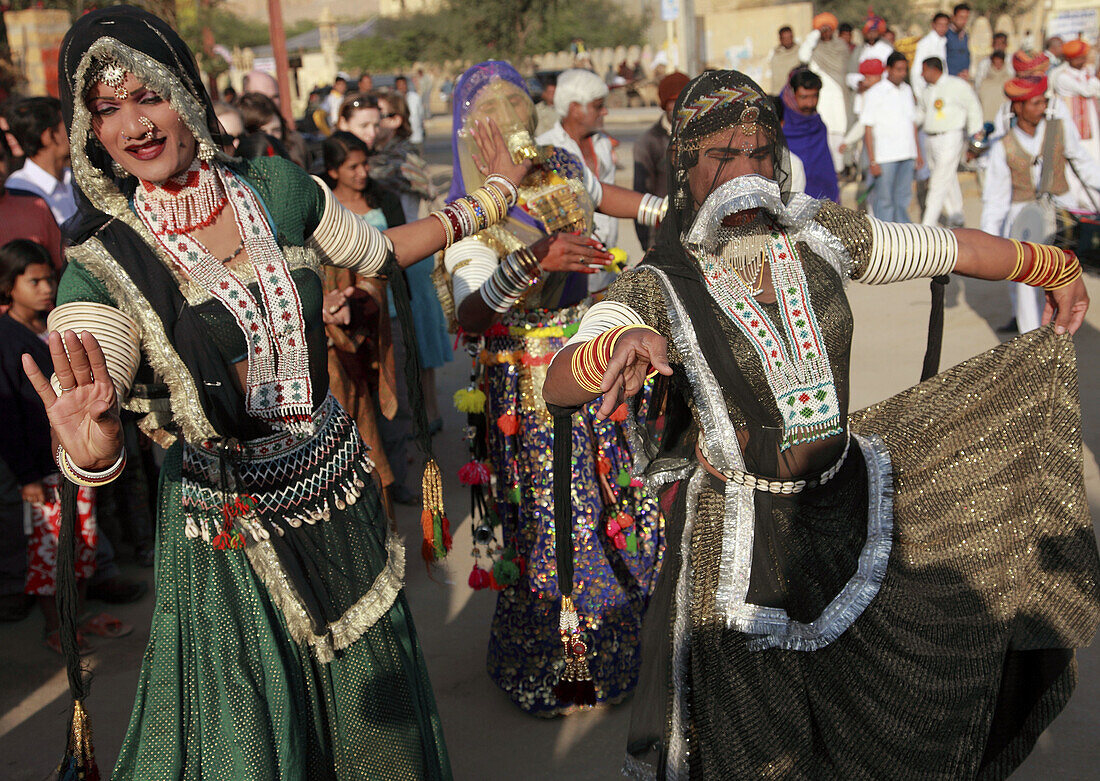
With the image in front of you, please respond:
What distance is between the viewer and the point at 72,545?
7.64 ft

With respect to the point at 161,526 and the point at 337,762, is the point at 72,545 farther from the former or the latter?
the point at 337,762

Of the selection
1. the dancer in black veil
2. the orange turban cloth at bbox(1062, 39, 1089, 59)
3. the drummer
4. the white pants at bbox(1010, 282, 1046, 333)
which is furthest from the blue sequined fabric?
the orange turban cloth at bbox(1062, 39, 1089, 59)

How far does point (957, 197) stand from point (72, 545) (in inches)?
423

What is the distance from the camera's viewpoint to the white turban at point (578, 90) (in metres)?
5.56

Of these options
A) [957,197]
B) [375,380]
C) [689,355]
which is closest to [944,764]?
[689,355]

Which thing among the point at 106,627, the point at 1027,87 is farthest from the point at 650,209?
the point at 1027,87

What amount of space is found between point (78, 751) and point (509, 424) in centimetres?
172

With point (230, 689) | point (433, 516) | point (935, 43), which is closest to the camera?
point (230, 689)

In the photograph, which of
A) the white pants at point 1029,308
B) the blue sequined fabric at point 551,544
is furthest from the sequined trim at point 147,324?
the white pants at point 1029,308

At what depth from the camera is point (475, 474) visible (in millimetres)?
3768

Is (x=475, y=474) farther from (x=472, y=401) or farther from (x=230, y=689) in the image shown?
(x=230, y=689)

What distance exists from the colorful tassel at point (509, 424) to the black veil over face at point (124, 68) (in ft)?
4.93

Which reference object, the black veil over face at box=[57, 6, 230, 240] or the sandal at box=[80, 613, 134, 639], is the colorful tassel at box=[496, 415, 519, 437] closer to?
the black veil over face at box=[57, 6, 230, 240]

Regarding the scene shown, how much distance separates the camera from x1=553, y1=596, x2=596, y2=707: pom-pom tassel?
278cm
